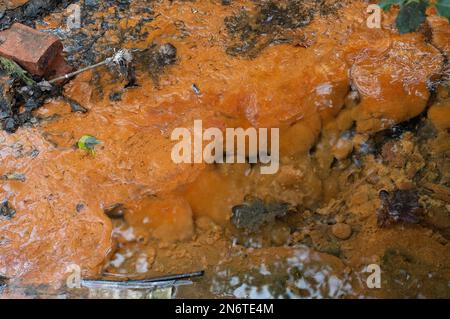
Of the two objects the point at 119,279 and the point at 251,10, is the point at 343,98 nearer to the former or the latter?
the point at 251,10

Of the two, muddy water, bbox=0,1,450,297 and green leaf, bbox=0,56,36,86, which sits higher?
green leaf, bbox=0,56,36,86

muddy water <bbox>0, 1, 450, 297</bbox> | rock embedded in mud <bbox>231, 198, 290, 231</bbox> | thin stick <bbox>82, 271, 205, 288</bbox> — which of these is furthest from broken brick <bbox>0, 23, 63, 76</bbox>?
rock embedded in mud <bbox>231, 198, 290, 231</bbox>

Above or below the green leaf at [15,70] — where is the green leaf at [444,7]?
above

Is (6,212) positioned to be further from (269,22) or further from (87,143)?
(269,22)

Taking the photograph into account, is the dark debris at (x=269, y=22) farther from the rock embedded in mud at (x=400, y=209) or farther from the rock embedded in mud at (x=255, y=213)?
the rock embedded in mud at (x=400, y=209)

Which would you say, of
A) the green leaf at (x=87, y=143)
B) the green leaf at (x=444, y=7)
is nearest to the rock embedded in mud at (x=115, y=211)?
the green leaf at (x=87, y=143)

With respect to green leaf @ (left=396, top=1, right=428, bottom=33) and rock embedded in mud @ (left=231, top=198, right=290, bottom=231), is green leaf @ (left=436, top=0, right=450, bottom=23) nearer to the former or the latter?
green leaf @ (left=396, top=1, right=428, bottom=33)
